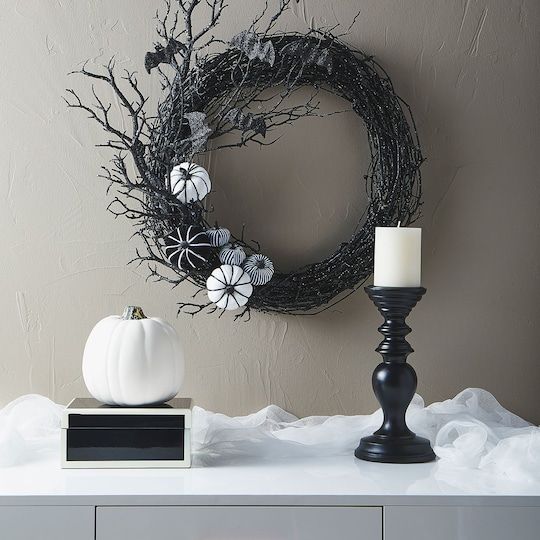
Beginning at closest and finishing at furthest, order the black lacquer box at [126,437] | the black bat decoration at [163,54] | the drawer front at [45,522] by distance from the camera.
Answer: the drawer front at [45,522] < the black lacquer box at [126,437] < the black bat decoration at [163,54]

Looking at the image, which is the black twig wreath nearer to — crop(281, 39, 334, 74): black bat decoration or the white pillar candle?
crop(281, 39, 334, 74): black bat decoration

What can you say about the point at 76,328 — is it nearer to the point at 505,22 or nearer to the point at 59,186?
the point at 59,186

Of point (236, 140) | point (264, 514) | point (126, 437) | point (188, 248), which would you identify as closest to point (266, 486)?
point (264, 514)


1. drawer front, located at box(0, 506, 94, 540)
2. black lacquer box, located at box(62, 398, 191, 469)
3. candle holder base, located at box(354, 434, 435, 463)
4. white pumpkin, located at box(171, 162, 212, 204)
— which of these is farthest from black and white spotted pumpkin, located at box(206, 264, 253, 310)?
drawer front, located at box(0, 506, 94, 540)

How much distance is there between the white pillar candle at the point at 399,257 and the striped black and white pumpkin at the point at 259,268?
0.25 m

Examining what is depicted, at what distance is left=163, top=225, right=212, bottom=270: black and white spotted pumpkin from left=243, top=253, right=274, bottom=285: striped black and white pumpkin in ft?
0.28

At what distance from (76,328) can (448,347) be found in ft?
2.64

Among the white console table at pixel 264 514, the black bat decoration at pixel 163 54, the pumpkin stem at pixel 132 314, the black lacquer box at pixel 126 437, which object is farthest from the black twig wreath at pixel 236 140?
the white console table at pixel 264 514

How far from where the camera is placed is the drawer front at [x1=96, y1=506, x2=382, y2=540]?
51.6 inches

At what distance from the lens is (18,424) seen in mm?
1681

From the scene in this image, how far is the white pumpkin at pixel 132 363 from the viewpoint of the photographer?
148 centimetres

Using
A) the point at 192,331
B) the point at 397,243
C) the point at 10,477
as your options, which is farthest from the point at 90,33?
the point at 10,477

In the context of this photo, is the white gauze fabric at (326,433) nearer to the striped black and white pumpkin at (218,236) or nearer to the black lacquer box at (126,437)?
the black lacquer box at (126,437)

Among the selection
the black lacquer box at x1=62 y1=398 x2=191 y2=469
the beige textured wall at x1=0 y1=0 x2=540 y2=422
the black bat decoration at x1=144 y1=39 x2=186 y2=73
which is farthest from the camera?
the beige textured wall at x1=0 y1=0 x2=540 y2=422
